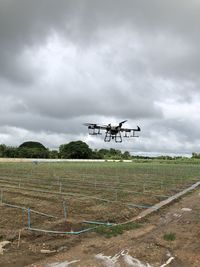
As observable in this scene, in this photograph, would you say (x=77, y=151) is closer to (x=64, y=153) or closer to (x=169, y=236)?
(x=64, y=153)

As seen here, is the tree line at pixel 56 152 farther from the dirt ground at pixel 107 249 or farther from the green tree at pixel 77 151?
the dirt ground at pixel 107 249

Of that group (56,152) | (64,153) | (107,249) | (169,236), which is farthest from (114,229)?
(56,152)

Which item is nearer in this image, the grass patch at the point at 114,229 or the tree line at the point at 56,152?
the grass patch at the point at 114,229

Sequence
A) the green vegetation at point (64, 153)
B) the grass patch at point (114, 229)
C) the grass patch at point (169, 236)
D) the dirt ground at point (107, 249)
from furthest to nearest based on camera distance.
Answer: the green vegetation at point (64, 153)
the grass patch at point (114, 229)
the grass patch at point (169, 236)
the dirt ground at point (107, 249)

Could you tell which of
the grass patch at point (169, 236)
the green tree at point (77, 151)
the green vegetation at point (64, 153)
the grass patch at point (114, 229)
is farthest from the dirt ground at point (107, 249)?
the green tree at point (77, 151)

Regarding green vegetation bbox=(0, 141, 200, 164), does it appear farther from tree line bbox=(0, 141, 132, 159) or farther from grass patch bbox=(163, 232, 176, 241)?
grass patch bbox=(163, 232, 176, 241)

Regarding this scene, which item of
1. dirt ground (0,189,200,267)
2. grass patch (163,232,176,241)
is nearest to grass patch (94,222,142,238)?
dirt ground (0,189,200,267)
